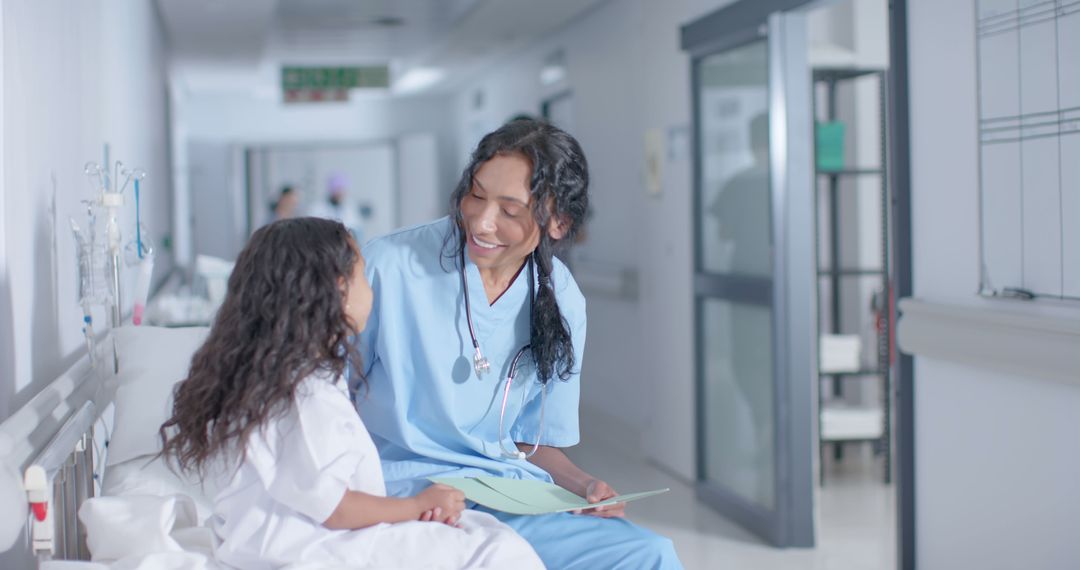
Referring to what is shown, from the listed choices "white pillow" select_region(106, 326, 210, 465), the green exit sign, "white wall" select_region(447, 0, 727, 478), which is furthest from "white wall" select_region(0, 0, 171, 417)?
the green exit sign

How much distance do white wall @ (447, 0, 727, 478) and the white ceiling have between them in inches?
16.2

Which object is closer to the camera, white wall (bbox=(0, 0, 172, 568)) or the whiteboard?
white wall (bbox=(0, 0, 172, 568))

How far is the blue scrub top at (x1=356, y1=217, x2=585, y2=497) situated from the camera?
1.92 meters

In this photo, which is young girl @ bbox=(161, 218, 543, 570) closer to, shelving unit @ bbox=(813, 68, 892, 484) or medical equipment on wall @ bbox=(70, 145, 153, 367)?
medical equipment on wall @ bbox=(70, 145, 153, 367)

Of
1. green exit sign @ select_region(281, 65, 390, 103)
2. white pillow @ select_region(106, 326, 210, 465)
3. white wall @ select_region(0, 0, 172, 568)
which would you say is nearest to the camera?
white wall @ select_region(0, 0, 172, 568)

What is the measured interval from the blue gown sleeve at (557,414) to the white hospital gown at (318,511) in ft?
1.43

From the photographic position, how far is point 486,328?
6.62ft

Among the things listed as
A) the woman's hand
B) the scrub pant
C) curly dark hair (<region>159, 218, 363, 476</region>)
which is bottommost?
the scrub pant

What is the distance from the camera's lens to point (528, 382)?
2.07 metres

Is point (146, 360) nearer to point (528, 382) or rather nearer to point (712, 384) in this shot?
point (528, 382)

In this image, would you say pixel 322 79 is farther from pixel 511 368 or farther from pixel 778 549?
pixel 511 368

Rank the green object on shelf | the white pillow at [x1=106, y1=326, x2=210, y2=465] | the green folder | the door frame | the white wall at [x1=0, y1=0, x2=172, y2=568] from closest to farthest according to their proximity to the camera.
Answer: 1. the green folder
2. the white wall at [x1=0, y1=0, x2=172, y2=568]
3. the white pillow at [x1=106, y1=326, x2=210, y2=465]
4. the door frame
5. the green object on shelf

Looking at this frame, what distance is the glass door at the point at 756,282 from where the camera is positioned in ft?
13.1

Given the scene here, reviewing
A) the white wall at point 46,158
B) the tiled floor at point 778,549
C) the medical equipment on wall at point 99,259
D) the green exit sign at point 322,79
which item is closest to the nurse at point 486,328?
the white wall at point 46,158
